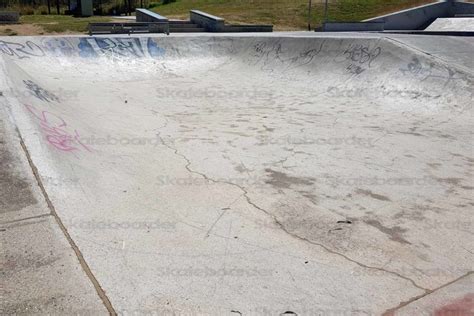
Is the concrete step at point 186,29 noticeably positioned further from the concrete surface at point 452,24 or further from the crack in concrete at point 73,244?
the crack in concrete at point 73,244

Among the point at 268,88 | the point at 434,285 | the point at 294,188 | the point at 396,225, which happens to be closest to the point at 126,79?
the point at 268,88

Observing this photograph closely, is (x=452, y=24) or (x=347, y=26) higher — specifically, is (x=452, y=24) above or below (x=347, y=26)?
above

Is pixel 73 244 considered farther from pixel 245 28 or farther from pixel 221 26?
pixel 245 28

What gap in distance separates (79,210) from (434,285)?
132 inches

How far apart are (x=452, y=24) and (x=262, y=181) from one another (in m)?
19.9

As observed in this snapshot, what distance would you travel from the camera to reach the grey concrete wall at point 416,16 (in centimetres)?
2277

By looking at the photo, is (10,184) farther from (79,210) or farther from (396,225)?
(396,225)

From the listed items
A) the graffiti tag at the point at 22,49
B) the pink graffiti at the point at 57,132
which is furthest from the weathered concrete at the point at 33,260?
the graffiti tag at the point at 22,49

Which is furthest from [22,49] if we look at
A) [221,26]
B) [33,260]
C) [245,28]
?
[33,260]

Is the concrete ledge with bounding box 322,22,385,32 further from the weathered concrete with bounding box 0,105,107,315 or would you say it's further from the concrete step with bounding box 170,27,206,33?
the weathered concrete with bounding box 0,105,107,315

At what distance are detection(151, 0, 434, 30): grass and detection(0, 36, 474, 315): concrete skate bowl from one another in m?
11.3

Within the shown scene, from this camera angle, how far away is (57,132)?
616 cm

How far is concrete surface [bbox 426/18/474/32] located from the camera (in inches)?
812

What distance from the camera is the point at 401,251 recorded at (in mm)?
4223
